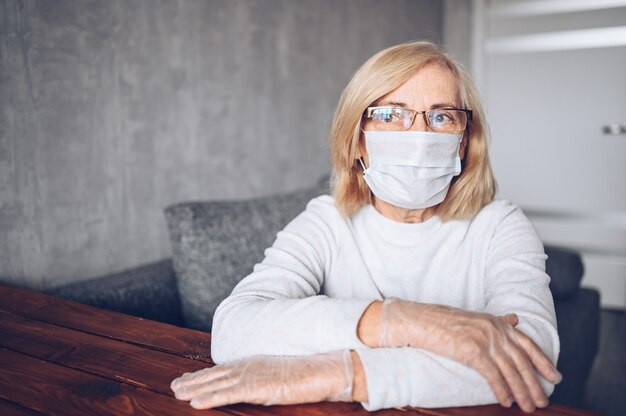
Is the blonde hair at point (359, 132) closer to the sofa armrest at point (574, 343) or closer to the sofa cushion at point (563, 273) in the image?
the sofa cushion at point (563, 273)

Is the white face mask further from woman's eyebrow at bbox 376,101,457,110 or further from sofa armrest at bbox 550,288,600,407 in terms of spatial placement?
sofa armrest at bbox 550,288,600,407

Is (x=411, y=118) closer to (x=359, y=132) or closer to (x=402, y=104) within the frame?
(x=402, y=104)

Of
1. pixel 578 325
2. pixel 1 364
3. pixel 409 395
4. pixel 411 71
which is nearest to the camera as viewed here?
pixel 409 395

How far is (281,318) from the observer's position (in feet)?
3.21

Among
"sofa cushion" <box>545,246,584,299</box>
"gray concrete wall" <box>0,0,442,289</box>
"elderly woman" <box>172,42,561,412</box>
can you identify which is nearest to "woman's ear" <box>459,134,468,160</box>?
"elderly woman" <box>172,42,561,412</box>

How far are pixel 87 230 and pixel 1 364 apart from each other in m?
0.77

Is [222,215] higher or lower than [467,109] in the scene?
lower

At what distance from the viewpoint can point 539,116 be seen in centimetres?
359

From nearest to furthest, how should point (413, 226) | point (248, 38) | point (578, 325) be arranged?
1. point (413, 226)
2. point (578, 325)
3. point (248, 38)

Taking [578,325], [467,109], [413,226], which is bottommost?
[578,325]

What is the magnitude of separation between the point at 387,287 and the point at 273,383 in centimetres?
54

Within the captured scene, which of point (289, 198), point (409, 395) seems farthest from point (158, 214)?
point (409, 395)

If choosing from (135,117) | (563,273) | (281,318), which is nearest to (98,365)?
(281,318)

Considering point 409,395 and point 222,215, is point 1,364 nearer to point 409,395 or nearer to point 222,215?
point 409,395
